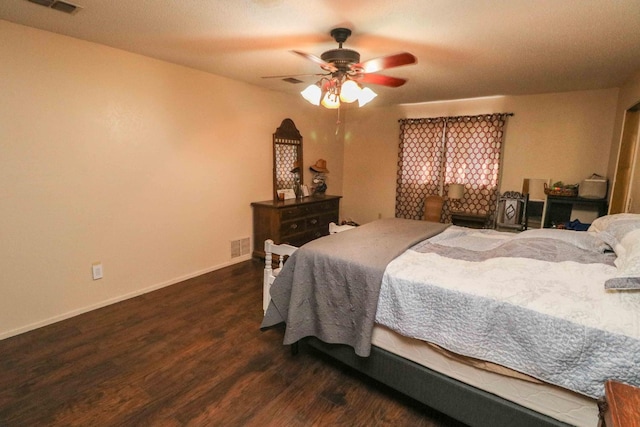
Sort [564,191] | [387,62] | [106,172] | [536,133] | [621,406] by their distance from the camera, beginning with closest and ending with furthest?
[621,406] < [387,62] < [106,172] < [564,191] < [536,133]

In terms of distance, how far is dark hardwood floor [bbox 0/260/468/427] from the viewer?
1.71 metres

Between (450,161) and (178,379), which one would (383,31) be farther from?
(450,161)

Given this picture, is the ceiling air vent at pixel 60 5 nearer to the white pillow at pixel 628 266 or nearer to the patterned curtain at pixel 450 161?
the white pillow at pixel 628 266

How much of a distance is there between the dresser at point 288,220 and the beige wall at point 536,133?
1.57 meters

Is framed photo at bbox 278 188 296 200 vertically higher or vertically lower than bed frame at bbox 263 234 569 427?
higher

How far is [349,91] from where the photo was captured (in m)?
2.25

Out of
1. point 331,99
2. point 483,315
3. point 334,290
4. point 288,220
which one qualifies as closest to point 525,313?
point 483,315

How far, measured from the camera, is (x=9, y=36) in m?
2.22

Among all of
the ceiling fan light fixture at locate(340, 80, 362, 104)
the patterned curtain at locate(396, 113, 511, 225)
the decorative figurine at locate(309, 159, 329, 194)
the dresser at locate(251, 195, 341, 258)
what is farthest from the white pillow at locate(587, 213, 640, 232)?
the decorative figurine at locate(309, 159, 329, 194)

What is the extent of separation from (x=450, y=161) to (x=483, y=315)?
3915mm

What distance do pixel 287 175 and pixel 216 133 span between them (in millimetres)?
1307

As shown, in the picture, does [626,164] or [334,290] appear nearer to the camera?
[334,290]

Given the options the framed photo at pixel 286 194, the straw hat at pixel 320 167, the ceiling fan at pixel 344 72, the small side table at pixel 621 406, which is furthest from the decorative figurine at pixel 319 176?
the small side table at pixel 621 406

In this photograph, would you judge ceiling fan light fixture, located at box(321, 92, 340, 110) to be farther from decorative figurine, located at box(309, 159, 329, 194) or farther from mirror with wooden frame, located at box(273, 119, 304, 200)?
decorative figurine, located at box(309, 159, 329, 194)
